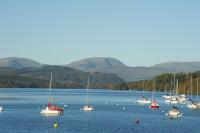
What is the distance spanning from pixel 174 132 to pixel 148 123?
562 inches

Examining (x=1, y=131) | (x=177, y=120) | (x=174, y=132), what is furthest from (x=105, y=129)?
(x=177, y=120)

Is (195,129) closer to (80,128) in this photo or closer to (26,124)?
(80,128)

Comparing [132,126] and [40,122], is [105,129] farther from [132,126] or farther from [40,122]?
[40,122]

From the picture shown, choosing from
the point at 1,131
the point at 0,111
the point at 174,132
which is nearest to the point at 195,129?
the point at 174,132

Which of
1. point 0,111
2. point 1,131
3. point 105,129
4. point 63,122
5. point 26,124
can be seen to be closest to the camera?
point 1,131

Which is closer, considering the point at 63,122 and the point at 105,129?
the point at 105,129

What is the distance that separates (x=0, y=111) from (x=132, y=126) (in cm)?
4057

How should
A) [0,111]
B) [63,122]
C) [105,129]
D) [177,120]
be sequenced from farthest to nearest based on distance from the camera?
[0,111] < [177,120] < [63,122] < [105,129]

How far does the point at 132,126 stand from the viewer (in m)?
86.1

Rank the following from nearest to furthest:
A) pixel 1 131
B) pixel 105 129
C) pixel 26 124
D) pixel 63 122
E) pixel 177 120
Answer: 1. pixel 1 131
2. pixel 105 129
3. pixel 26 124
4. pixel 63 122
5. pixel 177 120

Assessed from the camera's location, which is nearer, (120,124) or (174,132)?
(174,132)

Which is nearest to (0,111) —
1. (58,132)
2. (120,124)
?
(120,124)

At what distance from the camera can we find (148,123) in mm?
92375

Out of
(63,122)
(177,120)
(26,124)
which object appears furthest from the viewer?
(177,120)
